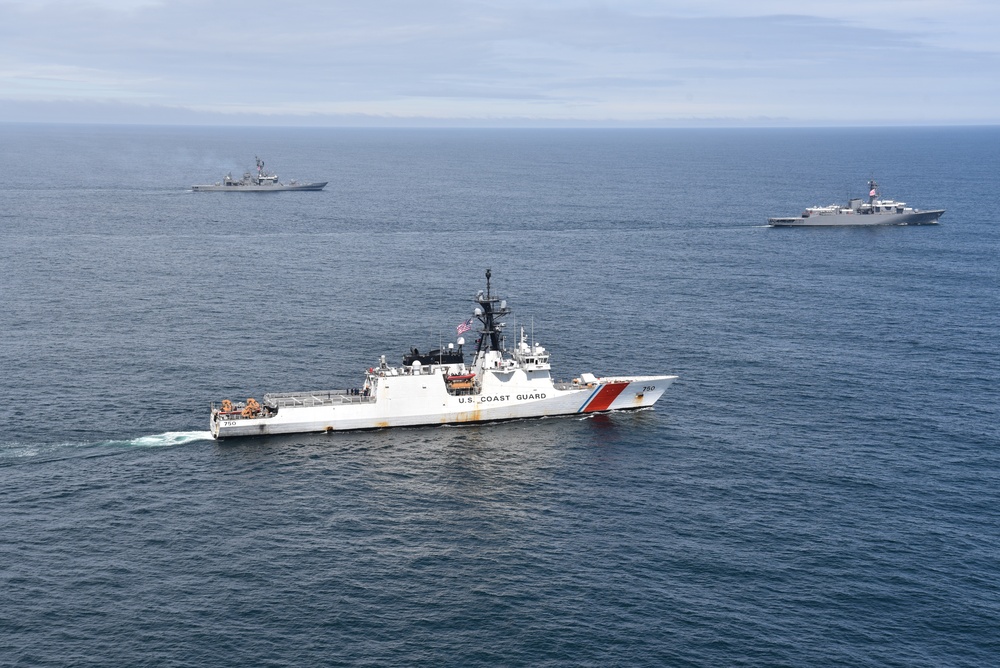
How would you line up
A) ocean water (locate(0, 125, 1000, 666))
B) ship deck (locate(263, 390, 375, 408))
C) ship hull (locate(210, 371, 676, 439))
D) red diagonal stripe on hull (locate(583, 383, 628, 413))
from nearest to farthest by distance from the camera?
ocean water (locate(0, 125, 1000, 666)), ship hull (locate(210, 371, 676, 439)), ship deck (locate(263, 390, 375, 408)), red diagonal stripe on hull (locate(583, 383, 628, 413))

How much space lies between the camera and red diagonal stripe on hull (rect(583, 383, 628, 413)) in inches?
3969

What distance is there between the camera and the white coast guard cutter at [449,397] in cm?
9494

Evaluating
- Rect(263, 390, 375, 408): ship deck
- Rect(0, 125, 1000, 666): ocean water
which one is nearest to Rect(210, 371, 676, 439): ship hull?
Rect(263, 390, 375, 408): ship deck

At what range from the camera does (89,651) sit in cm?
6044

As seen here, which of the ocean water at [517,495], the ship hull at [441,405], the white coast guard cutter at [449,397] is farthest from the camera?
the white coast guard cutter at [449,397]

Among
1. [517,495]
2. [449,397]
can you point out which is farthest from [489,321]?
[517,495]

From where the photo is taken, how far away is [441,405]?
98500 mm

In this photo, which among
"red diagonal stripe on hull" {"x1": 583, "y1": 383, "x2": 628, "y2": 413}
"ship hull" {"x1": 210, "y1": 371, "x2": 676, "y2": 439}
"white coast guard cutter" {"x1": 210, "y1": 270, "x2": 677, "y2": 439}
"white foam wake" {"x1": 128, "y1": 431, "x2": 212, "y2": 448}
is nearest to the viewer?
"white foam wake" {"x1": 128, "y1": 431, "x2": 212, "y2": 448}

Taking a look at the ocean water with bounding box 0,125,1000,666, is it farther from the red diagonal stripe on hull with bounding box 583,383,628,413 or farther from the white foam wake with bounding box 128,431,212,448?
the red diagonal stripe on hull with bounding box 583,383,628,413

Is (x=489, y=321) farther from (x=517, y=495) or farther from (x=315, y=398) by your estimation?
(x=517, y=495)

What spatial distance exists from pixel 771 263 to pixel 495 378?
305ft

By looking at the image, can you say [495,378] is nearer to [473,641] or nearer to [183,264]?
[473,641]

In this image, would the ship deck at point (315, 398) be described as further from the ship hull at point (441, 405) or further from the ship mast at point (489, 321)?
the ship mast at point (489, 321)

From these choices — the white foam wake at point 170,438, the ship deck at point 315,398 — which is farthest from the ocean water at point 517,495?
the ship deck at point 315,398
